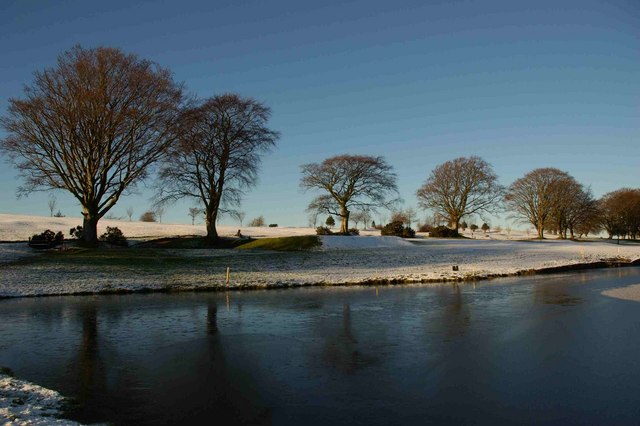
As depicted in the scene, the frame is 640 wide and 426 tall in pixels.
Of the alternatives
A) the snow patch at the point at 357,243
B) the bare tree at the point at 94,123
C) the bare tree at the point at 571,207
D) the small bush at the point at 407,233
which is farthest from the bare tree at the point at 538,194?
the bare tree at the point at 94,123

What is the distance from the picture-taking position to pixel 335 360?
9828 mm

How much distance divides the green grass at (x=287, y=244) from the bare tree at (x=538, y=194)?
50376 mm

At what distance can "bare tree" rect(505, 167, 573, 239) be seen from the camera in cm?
8050

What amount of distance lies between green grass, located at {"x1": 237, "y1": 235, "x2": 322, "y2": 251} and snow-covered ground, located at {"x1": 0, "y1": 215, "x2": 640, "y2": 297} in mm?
1501

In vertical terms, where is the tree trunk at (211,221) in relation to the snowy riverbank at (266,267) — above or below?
above

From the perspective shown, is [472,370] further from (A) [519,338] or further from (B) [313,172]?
(B) [313,172]

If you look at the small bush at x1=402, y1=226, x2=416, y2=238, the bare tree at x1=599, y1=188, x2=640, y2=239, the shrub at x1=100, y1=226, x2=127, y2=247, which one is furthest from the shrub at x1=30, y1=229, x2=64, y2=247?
the bare tree at x1=599, y1=188, x2=640, y2=239

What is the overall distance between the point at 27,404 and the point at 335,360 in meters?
5.55

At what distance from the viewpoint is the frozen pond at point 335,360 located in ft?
23.1

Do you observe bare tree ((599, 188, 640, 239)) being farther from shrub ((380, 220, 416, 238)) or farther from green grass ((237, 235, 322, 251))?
green grass ((237, 235, 322, 251))

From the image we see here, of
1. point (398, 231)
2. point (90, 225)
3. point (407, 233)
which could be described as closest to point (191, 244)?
point (90, 225)

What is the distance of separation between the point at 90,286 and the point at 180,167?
994 inches

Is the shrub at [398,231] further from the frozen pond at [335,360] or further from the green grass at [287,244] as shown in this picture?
the frozen pond at [335,360]

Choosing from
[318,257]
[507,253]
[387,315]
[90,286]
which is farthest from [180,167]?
[387,315]
